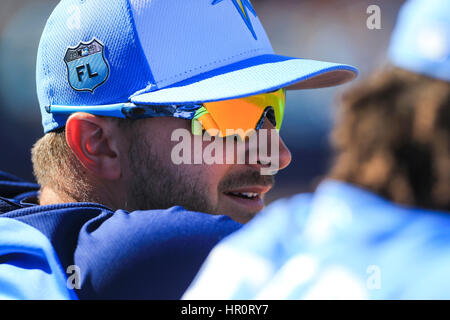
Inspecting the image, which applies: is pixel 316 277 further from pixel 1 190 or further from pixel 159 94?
pixel 1 190

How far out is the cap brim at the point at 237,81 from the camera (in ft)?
5.71

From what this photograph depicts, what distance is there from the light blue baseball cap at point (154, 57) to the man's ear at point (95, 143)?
6 cm

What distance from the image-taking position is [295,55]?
7.30m

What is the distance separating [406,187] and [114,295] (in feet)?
5.07

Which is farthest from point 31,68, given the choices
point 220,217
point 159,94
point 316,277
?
point 316,277

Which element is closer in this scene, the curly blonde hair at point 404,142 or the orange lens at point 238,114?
the orange lens at point 238,114

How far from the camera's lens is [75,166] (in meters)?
1.93

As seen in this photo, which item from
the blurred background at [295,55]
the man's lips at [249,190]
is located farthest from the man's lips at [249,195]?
the blurred background at [295,55]

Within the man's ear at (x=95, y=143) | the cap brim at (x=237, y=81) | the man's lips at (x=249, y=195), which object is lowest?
the man's lips at (x=249, y=195)

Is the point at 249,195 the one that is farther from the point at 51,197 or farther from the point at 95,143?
the point at 51,197

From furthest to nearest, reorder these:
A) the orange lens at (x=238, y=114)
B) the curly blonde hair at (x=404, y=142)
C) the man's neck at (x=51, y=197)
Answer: the curly blonde hair at (x=404, y=142)
the man's neck at (x=51, y=197)
the orange lens at (x=238, y=114)

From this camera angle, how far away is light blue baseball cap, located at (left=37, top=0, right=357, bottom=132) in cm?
178

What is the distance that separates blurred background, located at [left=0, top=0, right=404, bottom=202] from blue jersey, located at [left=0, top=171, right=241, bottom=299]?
16.4 ft

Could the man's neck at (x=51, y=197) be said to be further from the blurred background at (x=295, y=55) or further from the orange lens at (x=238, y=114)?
the blurred background at (x=295, y=55)
